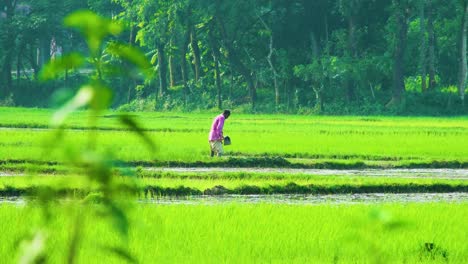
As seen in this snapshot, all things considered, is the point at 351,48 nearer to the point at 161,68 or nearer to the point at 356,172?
the point at 161,68

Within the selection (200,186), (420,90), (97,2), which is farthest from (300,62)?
(200,186)

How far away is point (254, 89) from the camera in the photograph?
52.4 m

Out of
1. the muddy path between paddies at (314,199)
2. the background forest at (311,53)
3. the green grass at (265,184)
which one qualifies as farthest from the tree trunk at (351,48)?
the muddy path between paddies at (314,199)

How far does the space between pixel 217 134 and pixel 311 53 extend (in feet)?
106

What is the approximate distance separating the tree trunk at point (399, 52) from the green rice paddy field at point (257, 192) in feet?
40.2

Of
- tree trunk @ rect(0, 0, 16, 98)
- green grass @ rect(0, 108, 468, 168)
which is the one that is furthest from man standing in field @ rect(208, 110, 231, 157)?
tree trunk @ rect(0, 0, 16, 98)

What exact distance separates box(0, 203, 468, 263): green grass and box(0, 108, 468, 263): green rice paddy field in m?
0.02

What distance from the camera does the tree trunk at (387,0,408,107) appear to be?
46.3 meters

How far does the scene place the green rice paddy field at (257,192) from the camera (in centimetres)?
373

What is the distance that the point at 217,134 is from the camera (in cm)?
2100

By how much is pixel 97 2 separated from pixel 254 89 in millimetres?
13943

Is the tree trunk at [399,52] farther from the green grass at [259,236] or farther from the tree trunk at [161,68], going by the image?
the green grass at [259,236]

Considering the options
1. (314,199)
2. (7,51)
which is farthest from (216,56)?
(314,199)

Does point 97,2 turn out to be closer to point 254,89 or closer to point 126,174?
point 254,89
